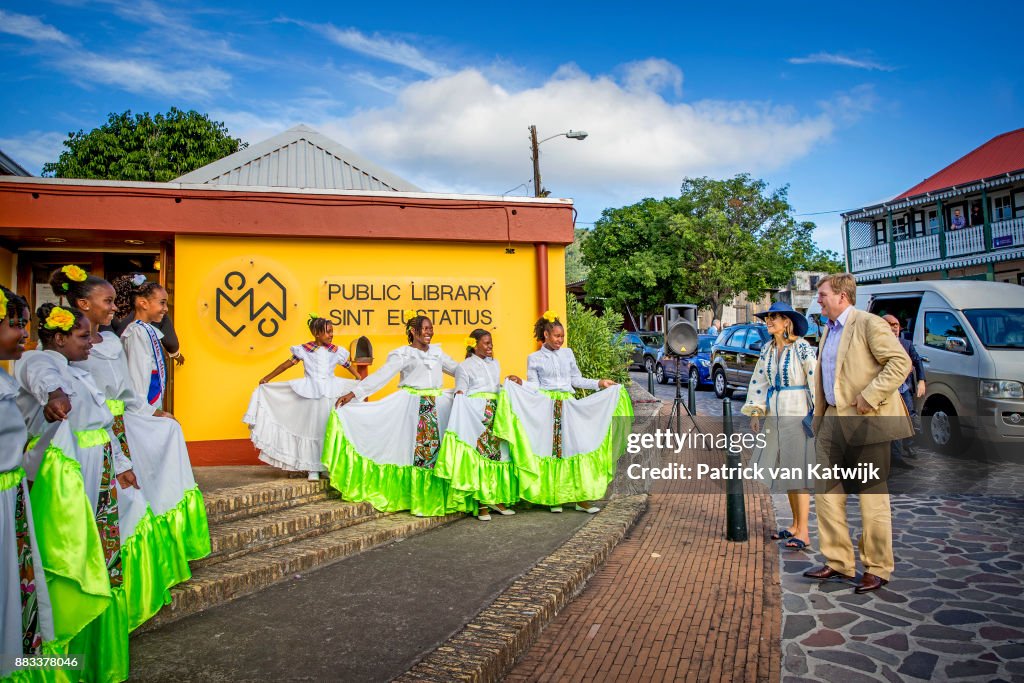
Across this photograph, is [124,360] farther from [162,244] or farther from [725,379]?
[725,379]

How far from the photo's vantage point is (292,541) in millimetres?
5418

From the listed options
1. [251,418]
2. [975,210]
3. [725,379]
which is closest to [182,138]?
[725,379]

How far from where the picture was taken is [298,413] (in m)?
7.01

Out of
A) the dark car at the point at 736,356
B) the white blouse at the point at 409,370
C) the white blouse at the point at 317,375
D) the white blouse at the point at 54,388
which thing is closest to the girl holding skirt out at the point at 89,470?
the white blouse at the point at 54,388

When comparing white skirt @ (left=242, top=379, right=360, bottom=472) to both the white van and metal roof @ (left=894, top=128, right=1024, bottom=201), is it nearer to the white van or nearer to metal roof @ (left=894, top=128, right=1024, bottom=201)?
the white van

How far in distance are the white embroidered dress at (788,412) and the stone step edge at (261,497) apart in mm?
3999

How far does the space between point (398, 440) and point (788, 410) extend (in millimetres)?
3533

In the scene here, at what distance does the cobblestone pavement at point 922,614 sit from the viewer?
362 centimetres

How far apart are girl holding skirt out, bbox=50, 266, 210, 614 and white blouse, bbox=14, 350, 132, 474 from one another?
0.15m

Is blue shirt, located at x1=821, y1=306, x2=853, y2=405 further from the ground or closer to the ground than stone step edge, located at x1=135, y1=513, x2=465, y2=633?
further from the ground

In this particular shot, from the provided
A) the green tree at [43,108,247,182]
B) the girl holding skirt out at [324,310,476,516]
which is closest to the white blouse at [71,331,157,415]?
the girl holding skirt out at [324,310,476,516]

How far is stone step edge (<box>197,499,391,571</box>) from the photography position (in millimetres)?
4891

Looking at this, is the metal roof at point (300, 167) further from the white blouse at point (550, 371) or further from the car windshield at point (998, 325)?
the car windshield at point (998, 325)

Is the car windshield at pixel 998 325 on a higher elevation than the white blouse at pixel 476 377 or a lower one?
higher
